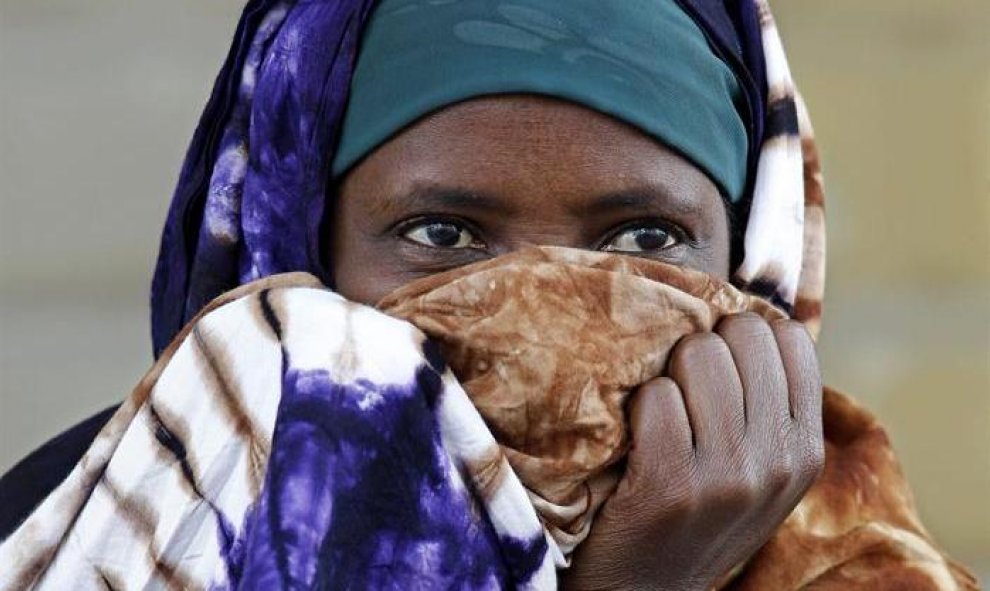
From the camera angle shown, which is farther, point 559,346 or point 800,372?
point 800,372

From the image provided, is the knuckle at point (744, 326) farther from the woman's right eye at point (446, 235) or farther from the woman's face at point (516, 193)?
the woman's right eye at point (446, 235)

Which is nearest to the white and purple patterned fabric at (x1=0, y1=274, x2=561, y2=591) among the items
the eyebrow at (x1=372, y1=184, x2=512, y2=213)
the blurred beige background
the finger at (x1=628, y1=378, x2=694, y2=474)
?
the finger at (x1=628, y1=378, x2=694, y2=474)

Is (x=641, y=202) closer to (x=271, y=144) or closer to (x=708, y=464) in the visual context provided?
(x=708, y=464)

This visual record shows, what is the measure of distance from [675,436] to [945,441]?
2433 millimetres

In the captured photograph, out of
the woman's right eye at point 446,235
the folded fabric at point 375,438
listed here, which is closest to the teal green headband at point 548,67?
the woman's right eye at point 446,235

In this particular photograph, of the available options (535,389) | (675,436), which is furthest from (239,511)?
(675,436)

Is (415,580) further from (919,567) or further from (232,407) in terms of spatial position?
(919,567)

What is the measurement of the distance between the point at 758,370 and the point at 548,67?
430 millimetres

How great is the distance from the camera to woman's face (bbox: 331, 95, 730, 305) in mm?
2006

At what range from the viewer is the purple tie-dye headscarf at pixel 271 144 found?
216 cm

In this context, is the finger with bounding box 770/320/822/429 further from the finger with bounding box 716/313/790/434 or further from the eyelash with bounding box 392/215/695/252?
the eyelash with bounding box 392/215/695/252

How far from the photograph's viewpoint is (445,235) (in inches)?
80.7

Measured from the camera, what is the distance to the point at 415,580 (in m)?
1.66

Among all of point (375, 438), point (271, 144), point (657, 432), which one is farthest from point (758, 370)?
A: point (271, 144)
